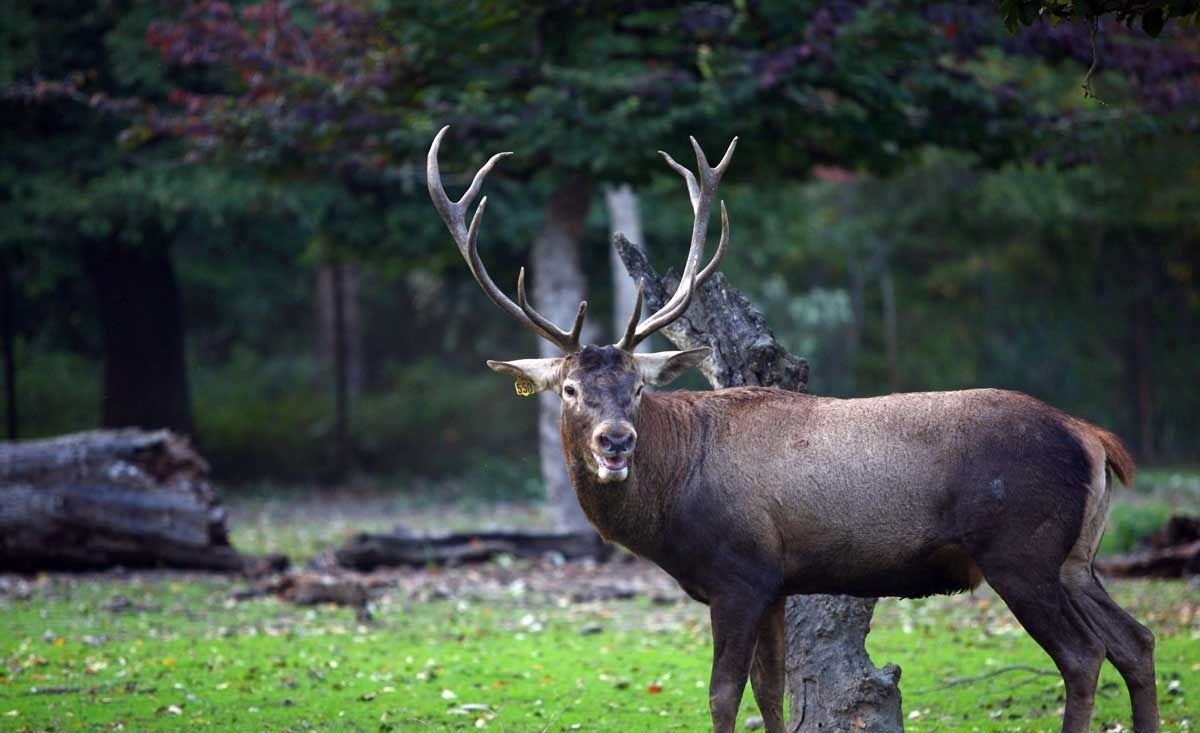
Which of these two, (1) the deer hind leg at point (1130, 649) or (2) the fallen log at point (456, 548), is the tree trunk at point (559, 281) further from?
(1) the deer hind leg at point (1130, 649)

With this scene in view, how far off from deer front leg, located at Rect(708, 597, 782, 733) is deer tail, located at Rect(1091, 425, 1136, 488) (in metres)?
1.64

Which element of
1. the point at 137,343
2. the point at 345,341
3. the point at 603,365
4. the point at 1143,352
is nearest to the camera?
the point at 603,365

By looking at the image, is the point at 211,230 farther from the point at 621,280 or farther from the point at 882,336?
the point at 882,336

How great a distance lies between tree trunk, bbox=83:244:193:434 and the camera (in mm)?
20094

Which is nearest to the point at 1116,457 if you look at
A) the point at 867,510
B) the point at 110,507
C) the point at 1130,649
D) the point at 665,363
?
the point at 1130,649

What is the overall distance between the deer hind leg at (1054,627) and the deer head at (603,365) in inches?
65.4

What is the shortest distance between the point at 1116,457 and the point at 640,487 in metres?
2.11

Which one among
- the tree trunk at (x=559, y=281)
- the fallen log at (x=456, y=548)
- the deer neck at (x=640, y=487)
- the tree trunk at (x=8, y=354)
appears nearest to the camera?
the deer neck at (x=640, y=487)

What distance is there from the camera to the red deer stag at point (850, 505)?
240 inches

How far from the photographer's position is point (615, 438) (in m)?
6.20

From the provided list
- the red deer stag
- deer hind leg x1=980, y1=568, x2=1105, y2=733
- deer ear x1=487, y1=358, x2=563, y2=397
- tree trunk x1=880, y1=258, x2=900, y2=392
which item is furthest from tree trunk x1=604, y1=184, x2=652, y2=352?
deer hind leg x1=980, y1=568, x2=1105, y2=733

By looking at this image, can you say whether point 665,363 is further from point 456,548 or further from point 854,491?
point 456,548

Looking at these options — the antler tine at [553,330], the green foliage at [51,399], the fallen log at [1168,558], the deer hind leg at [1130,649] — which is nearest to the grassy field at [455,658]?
the fallen log at [1168,558]

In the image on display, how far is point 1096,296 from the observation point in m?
25.2
